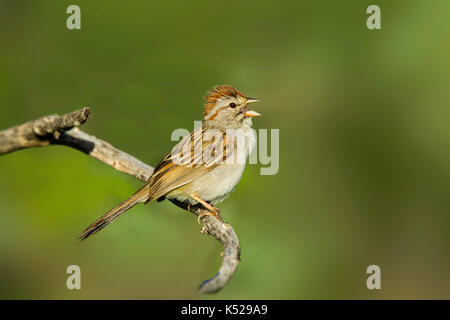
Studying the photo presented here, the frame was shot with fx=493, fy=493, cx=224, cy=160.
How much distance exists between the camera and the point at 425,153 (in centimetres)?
661

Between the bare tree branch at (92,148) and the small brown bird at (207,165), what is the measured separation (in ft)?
0.72

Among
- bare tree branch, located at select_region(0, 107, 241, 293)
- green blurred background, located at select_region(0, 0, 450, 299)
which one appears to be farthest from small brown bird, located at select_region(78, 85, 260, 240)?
green blurred background, located at select_region(0, 0, 450, 299)

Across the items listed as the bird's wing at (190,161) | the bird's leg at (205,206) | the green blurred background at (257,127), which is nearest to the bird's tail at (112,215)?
the bird's wing at (190,161)

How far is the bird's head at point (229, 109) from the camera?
209 inches

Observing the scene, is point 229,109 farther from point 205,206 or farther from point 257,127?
point 257,127

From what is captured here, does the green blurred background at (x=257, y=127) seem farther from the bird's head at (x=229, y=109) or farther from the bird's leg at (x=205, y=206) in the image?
the bird's head at (x=229, y=109)

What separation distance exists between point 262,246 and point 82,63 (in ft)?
11.2

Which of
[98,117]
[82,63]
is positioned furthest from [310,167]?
[82,63]

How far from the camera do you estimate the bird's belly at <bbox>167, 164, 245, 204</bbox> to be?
4801mm

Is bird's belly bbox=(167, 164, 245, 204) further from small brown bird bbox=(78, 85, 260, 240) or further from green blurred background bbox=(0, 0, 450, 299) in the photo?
green blurred background bbox=(0, 0, 450, 299)

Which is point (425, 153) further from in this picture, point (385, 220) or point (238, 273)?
point (238, 273)

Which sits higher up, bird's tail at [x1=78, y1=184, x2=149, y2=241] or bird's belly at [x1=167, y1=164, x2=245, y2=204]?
bird's belly at [x1=167, y1=164, x2=245, y2=204]

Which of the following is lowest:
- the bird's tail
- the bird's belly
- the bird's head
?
the bird's tail

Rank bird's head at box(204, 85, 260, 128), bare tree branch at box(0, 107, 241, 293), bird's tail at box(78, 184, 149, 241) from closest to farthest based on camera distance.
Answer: bare tree branch at box(0, 107, 241, 293)
bird's tail at box(78, 184, 149, 241)
bird's head at box(204, 85, 260, 128)
